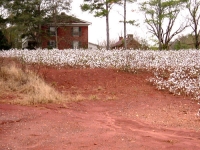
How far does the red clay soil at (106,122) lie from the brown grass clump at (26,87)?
0.66 metres

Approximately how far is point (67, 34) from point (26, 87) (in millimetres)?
33319

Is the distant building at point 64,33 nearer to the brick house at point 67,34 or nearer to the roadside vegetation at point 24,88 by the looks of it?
the brick house at point 67,34

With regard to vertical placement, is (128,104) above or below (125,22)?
below

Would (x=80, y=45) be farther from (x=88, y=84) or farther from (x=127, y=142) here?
(x=127, y=142)

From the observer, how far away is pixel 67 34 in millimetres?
46375

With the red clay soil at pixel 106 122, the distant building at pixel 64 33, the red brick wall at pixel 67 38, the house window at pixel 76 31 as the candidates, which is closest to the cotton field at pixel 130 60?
the red clay soil at pixel 106 122

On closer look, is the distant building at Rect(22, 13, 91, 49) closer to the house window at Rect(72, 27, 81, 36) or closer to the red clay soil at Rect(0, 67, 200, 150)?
the house window at Rect(72, 27, 81, 36)

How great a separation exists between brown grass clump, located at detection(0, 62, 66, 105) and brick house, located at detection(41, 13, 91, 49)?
25.0 m

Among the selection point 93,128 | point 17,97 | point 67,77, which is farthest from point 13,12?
point 93,128

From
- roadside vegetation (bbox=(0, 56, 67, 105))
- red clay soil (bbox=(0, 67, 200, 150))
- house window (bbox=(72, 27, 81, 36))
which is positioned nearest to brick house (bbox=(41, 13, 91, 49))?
house window (bbox=(72, 27, 81, 36))

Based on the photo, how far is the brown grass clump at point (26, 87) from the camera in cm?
1169

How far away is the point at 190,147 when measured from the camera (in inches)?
259

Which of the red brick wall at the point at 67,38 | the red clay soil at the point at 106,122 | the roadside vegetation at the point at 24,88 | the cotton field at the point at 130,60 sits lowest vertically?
the red clay soil at the point at 106,122

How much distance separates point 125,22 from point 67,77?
16720 millimetres
